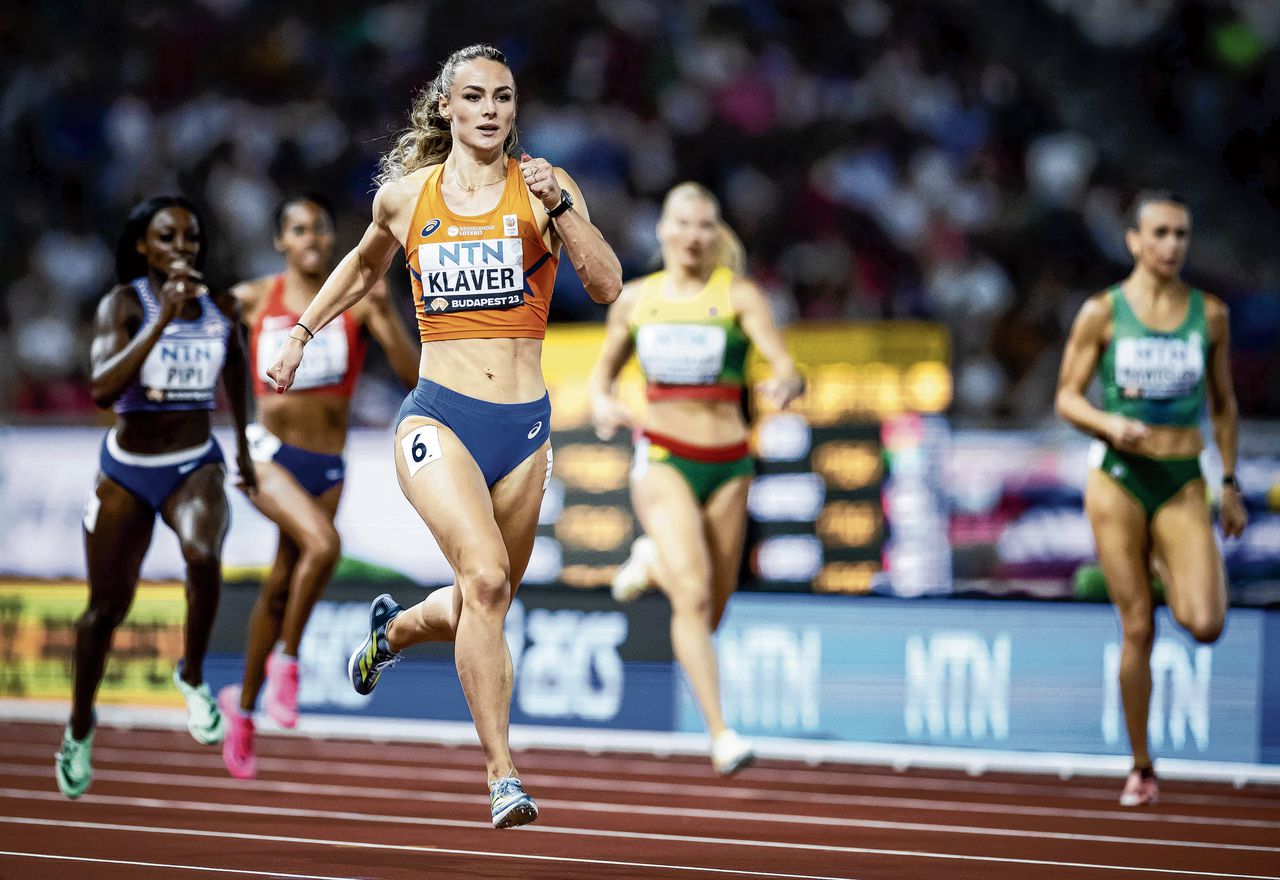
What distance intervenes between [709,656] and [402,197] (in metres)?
3.32

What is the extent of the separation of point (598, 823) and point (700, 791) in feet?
4.95

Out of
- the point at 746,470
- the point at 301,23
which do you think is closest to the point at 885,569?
the point at 746,470

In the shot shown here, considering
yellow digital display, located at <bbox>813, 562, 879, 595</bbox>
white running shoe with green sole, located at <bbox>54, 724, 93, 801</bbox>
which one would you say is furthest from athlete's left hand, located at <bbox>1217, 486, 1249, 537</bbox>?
white running shoe with green sole, located at <bbox>54, 724, 93, 801</bbox>

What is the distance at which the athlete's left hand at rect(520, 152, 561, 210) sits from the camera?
227 inches

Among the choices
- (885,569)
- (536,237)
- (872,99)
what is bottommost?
(885,569)

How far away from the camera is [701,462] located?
9125 mm

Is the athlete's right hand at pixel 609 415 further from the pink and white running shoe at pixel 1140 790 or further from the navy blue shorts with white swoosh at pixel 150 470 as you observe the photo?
the pink and white running shoe at pixel 1140 790

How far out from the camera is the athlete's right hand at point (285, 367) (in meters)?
6.17

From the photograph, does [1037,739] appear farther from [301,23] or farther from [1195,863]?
[301,23]

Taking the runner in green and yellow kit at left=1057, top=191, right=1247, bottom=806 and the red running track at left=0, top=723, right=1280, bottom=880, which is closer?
the red running track at left=0, top=723, right=1280, bottom=880

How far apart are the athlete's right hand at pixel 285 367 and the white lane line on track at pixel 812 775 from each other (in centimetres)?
429

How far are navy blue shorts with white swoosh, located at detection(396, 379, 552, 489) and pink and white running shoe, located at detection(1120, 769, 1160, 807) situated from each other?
403 cm

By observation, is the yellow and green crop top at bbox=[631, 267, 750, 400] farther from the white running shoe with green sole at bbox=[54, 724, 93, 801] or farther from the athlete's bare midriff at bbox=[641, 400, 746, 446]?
the white running shoe with green sole at bbox=[54, 724, 93, 801]

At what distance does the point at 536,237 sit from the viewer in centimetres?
619
